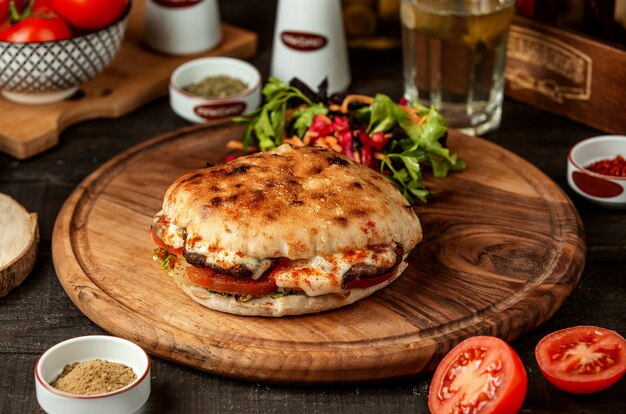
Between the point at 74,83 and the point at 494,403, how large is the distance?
324 cm

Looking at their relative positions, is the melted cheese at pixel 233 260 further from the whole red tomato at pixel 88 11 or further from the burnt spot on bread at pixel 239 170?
the whole red tomato at pixel 88 11

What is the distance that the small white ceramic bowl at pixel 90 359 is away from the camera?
3225mm

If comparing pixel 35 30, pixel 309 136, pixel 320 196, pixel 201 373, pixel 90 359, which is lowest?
pixel 201 373

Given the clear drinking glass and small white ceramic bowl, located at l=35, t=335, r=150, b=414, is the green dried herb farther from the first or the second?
small white ceramic bowl, located at l=35, t=335, r=150, b=414

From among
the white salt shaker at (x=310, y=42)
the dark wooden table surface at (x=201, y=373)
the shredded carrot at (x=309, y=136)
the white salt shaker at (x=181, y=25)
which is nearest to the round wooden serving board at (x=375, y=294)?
the dark wooden table surface at (x=201, y=373)

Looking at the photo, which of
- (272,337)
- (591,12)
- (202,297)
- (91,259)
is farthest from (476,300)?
(591,12)

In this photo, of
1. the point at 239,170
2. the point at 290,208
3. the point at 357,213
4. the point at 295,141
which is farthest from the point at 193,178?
the point at 295,141

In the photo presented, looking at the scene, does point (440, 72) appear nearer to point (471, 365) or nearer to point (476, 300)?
point (476, 300)

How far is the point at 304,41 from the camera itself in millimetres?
5516

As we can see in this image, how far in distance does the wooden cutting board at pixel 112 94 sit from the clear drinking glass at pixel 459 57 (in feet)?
4.64

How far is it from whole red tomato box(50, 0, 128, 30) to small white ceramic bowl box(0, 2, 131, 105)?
0.19 feet

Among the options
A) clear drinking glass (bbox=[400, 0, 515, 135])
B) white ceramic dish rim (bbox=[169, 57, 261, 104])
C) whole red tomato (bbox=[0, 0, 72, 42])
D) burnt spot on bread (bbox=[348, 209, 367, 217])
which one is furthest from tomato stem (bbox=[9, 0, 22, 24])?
burnt spot on bread (bbox=[348, 209, 367, 217])

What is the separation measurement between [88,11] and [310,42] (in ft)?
4.14

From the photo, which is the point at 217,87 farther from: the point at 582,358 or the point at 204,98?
the point at 582,358
